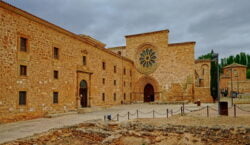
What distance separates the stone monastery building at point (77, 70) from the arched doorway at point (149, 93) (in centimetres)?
7

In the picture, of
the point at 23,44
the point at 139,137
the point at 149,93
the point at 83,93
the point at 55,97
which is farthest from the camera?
the point at 149,93

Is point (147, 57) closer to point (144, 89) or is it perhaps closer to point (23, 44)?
point (144, 89)

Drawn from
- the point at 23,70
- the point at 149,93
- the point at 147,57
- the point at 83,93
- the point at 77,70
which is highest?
the point at 147,57

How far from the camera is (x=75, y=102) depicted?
17375 millimetres

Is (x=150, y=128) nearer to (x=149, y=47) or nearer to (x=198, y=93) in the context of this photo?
(x=198, y=93)

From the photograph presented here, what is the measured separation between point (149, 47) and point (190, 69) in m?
7.52

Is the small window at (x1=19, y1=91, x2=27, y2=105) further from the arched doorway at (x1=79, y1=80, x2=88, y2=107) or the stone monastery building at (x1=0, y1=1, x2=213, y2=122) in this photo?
the arched doorway at (x1=79, y1=80, x2=88, y2=107)

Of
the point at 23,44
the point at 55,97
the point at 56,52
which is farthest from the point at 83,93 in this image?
the point at 23,44

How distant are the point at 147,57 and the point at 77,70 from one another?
14807mm

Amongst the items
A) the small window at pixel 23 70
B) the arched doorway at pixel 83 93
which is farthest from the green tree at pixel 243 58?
the small window at pixel 23 70

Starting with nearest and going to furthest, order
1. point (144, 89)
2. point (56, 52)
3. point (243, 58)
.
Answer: point (56, 52)
point (144, 89)
point (243, 58)

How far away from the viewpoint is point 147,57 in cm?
2984

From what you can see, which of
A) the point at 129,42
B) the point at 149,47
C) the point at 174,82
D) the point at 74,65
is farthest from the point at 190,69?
the point at 74,65

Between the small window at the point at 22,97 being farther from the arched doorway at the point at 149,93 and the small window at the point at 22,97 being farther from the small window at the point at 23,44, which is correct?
the arched doorway at the point at 149,93
